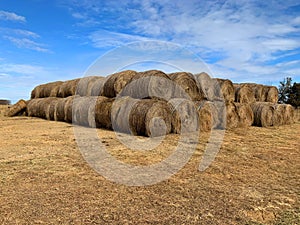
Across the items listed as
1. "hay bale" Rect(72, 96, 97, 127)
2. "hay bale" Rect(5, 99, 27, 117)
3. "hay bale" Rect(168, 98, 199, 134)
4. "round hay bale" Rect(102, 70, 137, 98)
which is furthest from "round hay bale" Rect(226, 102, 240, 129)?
"hay bale" Rect(5, 99, 27, 117)

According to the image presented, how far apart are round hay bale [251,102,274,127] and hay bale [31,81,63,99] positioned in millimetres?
10619

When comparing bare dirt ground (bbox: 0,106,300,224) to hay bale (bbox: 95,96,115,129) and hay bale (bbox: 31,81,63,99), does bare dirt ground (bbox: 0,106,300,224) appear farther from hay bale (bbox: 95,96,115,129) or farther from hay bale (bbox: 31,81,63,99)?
hay bale (bbox: 31,81,63,99)

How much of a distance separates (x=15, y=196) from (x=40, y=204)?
18.3 inches

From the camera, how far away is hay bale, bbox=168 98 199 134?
9.14 meters

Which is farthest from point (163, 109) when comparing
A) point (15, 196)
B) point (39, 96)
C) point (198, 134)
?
point (39, 96)

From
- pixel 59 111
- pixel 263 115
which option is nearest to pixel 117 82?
pixel 59 111

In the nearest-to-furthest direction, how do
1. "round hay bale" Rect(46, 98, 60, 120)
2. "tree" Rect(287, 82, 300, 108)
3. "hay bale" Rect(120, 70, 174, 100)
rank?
"hay bale" Rect(120, 70, 174, 100)
"round hay bale" Rect(46, 98, 60, 120)
"tree" Rect(287, 82, 300, 108)

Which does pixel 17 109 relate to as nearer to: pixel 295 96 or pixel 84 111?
pixel 84 111

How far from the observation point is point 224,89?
11.4 m

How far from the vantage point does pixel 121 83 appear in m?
10.8

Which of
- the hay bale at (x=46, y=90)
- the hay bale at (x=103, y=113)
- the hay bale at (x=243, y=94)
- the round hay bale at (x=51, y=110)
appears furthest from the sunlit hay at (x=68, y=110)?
the hay bale at (x=243, y=94)

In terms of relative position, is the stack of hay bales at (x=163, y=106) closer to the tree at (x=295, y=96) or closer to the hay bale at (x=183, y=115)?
the hay bale at (x=183, y=115)

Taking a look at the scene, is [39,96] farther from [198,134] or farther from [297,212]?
[297,212]

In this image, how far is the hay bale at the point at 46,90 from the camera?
16527 millimetres
